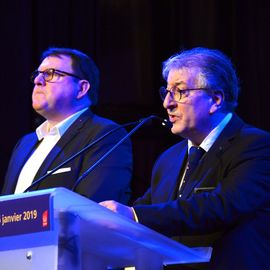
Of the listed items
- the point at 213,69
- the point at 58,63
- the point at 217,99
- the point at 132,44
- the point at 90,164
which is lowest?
the point at 90,164

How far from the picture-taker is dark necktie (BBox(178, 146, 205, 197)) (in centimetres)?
288

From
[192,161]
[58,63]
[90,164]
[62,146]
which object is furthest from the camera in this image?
[58,63]

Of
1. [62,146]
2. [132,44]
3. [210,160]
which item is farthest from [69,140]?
[132,44]

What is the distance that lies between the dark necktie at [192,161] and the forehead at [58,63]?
1.14m

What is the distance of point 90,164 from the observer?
10.9ft

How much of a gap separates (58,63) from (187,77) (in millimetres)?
1056

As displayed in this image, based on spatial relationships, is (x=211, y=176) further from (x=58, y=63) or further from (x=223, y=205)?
(x=58, y=63)

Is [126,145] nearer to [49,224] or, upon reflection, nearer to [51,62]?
[51,62]

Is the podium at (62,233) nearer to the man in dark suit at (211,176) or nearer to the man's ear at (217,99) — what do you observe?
the man in dark suit at (211,176)

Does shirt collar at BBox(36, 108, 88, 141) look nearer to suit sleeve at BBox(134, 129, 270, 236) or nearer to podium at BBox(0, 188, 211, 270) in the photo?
suit sleeve at BBox(134, 129, 270, 236)

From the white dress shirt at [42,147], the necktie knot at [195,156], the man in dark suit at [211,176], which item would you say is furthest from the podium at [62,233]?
the white dress shirt at [42,147]

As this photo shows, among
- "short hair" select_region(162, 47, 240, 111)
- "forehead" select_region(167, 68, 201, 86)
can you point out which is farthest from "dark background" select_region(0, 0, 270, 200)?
"forehead" select_region(167, 68, 201, 86)

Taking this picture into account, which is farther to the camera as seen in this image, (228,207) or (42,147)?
(42,147)

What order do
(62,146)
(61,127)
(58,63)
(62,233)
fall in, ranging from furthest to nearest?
(58,63), (61,127), (62,146), (62,233)
